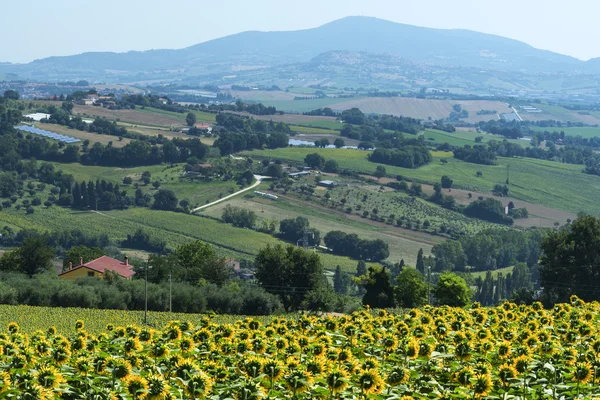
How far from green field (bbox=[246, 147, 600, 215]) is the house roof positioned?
9998 cm

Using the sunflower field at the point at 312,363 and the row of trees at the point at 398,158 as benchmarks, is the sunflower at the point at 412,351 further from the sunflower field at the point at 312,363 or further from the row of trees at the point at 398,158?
→ the row of trees at the point at 398,158

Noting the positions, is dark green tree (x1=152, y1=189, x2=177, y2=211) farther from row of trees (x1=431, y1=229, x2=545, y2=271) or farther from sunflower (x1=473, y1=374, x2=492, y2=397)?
sunflower (x1=473, y1=374, x2=492, y2=397)

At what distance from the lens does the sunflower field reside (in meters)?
15.8

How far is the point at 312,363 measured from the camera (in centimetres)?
1700

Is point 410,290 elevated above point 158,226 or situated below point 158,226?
above

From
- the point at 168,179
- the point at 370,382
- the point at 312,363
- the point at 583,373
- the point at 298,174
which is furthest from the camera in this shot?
the point at 298,174

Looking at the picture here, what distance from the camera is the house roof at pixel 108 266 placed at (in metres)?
79.4

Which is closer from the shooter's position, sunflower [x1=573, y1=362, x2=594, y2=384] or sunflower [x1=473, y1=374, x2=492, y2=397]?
sunflower [x1=473, y1=374, x2=492, y2=397]

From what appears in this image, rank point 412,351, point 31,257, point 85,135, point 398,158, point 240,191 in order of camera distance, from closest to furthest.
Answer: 1. point 412,351
2. point 31,257
3. point 240,191
4. point 85,135
5. point 398,158

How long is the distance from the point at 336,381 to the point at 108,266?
225 feet

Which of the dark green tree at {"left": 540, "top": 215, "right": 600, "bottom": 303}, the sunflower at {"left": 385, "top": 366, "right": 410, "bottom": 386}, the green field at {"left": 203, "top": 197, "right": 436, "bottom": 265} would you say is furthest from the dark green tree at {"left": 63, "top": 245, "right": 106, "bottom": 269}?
the sunflower at {"left": 385, "top": 366, "right": 410, "bottom": 386}

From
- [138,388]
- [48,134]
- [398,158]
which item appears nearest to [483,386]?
[138,388]

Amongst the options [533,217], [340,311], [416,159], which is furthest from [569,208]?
[340,311]

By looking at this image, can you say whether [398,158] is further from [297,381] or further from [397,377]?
[297,381]
